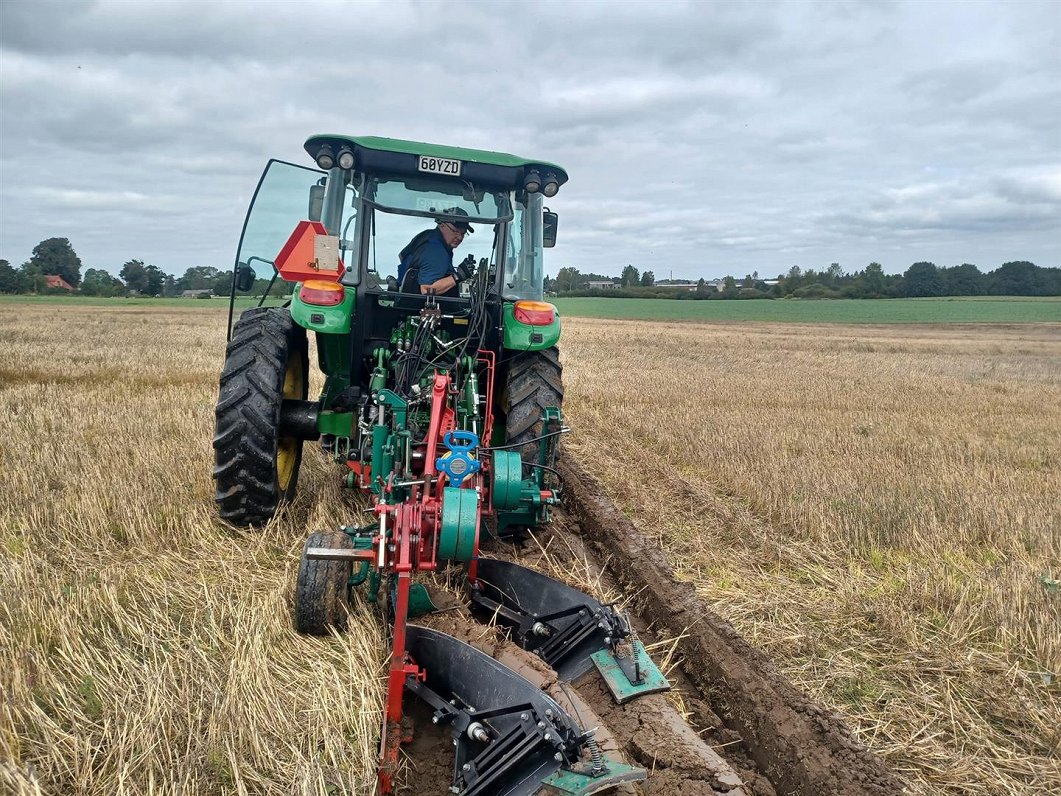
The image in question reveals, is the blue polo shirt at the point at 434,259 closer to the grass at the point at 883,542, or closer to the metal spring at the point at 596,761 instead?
the grass at the point at 883,542

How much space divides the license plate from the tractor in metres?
0.01

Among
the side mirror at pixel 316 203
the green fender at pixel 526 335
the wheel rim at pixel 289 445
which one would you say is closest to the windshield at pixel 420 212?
the side mirror at pixel 316 203

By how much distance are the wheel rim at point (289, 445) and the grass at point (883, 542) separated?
95.7 inches

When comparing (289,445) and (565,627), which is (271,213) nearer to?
(289,445)

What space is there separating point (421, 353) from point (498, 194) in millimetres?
1263

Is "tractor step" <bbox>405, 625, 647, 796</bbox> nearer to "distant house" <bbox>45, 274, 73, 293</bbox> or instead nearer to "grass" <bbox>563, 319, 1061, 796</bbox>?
"grass" <bbox>563, 319, 1061, 796</bbox>

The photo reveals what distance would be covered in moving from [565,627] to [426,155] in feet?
9.72

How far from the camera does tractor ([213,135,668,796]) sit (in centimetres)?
313

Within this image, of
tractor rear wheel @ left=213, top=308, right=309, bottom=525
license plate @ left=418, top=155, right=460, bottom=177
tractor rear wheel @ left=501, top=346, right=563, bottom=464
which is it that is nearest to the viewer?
tractor rear wheel @ left=213, top=308, right=309, bottom=525

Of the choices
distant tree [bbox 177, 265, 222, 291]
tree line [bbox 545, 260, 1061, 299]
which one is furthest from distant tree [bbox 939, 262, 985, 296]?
distant tree [bbox 177, 265, 222, 291]

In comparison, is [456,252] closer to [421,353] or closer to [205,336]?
[421,353]

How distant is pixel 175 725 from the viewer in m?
2.61

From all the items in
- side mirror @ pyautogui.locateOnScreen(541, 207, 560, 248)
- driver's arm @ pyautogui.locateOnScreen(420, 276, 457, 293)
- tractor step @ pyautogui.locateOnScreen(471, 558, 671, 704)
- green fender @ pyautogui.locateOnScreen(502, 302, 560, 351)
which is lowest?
tractor step @ pyautogui.locateOnScreen(471, 558, 671, 704)

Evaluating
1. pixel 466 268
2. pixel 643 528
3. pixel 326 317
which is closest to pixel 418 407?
pixel 326 317
